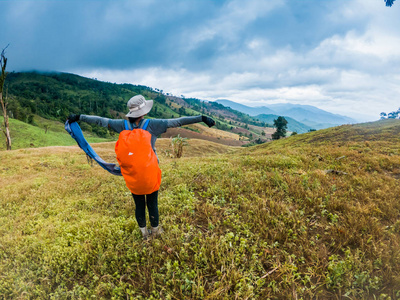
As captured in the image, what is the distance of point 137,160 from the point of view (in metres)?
3.60

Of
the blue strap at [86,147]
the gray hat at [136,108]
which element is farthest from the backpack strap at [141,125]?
the blue strap at [86,147]

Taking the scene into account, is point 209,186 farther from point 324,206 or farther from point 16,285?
point 16,285

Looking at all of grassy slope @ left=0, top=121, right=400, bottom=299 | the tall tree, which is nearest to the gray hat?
grassy slope @ left=0, top=121, right=400, bottom=299

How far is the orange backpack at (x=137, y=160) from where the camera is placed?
3.60m

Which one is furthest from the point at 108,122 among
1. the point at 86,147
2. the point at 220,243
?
the point at 220,243

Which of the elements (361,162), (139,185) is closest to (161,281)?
(139,185)

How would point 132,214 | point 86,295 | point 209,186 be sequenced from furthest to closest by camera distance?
point 209,186, point 132,214, point 86,295

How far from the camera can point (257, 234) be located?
13.7 feet

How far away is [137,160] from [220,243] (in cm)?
246

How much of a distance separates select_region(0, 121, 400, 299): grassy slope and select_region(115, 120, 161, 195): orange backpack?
143 cm

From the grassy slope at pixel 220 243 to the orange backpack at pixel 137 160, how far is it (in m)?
1.43

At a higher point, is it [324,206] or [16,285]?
[324,206]

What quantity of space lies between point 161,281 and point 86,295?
131cm

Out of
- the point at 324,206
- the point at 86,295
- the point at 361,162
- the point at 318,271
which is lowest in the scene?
the point at 86,295
